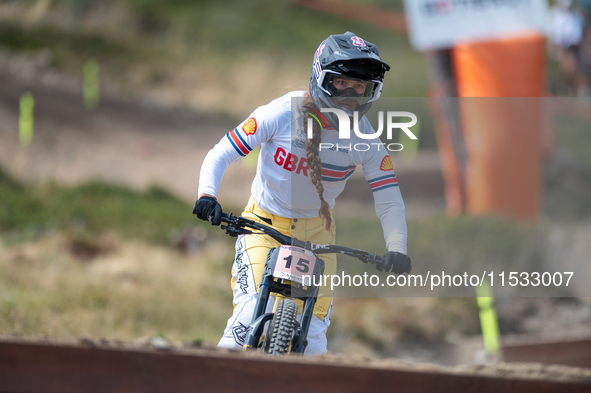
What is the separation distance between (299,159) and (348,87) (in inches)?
19.8

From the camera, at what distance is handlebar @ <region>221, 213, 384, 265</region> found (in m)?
3.28

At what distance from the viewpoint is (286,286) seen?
11.1 ft

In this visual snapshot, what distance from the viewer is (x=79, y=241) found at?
30.1 ft

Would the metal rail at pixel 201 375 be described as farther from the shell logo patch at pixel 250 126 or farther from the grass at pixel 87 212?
the grass at pixel 87 212

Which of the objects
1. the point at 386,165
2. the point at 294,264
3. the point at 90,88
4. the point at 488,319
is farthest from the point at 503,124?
the point at 90,88

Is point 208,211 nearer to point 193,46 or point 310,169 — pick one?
point 310,169

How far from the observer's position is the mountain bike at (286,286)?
10.6ft

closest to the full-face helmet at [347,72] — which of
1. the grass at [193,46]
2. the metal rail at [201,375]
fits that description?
the metal rail at [201,375]

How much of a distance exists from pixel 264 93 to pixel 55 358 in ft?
75.9

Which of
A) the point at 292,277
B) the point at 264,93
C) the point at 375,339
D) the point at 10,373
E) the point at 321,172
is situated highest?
the point at 264,93

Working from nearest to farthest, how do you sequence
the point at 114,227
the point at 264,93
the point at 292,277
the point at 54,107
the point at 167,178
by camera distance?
1. the point at 292,277
2. the point at 114,227
3. the point at 167,178
4. the point at 54,107
5. the point at 264,93

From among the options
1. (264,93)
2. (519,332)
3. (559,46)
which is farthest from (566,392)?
(264,93)

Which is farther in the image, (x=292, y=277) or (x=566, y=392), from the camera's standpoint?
(x=292, y=277)

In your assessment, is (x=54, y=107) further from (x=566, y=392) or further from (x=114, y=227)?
(x=566, y=392)
